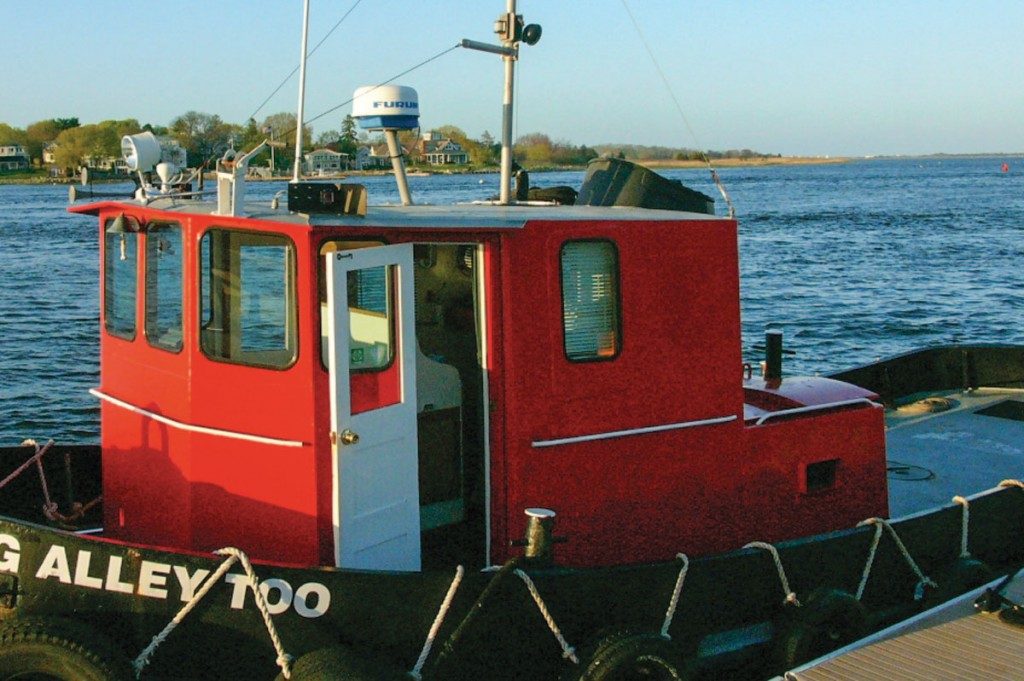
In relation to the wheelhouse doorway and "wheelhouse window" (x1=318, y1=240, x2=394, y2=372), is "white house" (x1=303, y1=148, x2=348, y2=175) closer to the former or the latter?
the wheelhouse doorway

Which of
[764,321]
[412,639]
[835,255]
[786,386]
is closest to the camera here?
[412,639]

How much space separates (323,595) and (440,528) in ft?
4.82

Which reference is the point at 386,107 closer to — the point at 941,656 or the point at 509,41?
the point at 509,41

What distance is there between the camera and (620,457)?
6.84m

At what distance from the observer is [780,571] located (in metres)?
6.98

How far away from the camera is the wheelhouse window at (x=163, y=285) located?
20.9ft

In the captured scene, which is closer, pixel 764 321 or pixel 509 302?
pixel 509 302

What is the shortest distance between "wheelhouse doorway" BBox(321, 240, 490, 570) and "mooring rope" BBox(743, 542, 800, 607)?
1.65 m

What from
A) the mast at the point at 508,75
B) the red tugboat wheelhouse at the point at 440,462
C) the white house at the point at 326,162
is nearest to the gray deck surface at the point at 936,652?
the red tugboat wheelhouse at the point at 440,462

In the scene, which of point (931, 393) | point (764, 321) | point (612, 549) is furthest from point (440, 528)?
point (764, 321)

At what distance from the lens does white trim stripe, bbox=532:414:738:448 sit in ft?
21.6

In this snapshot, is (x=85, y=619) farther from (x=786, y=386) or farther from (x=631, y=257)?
(x=786, y=386)

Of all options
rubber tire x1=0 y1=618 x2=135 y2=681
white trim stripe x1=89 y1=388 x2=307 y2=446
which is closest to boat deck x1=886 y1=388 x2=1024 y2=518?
white trim stripe x1=89 y1=388 x2=307 y2=446

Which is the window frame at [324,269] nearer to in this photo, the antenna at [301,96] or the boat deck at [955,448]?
the antenna at [301,96]
